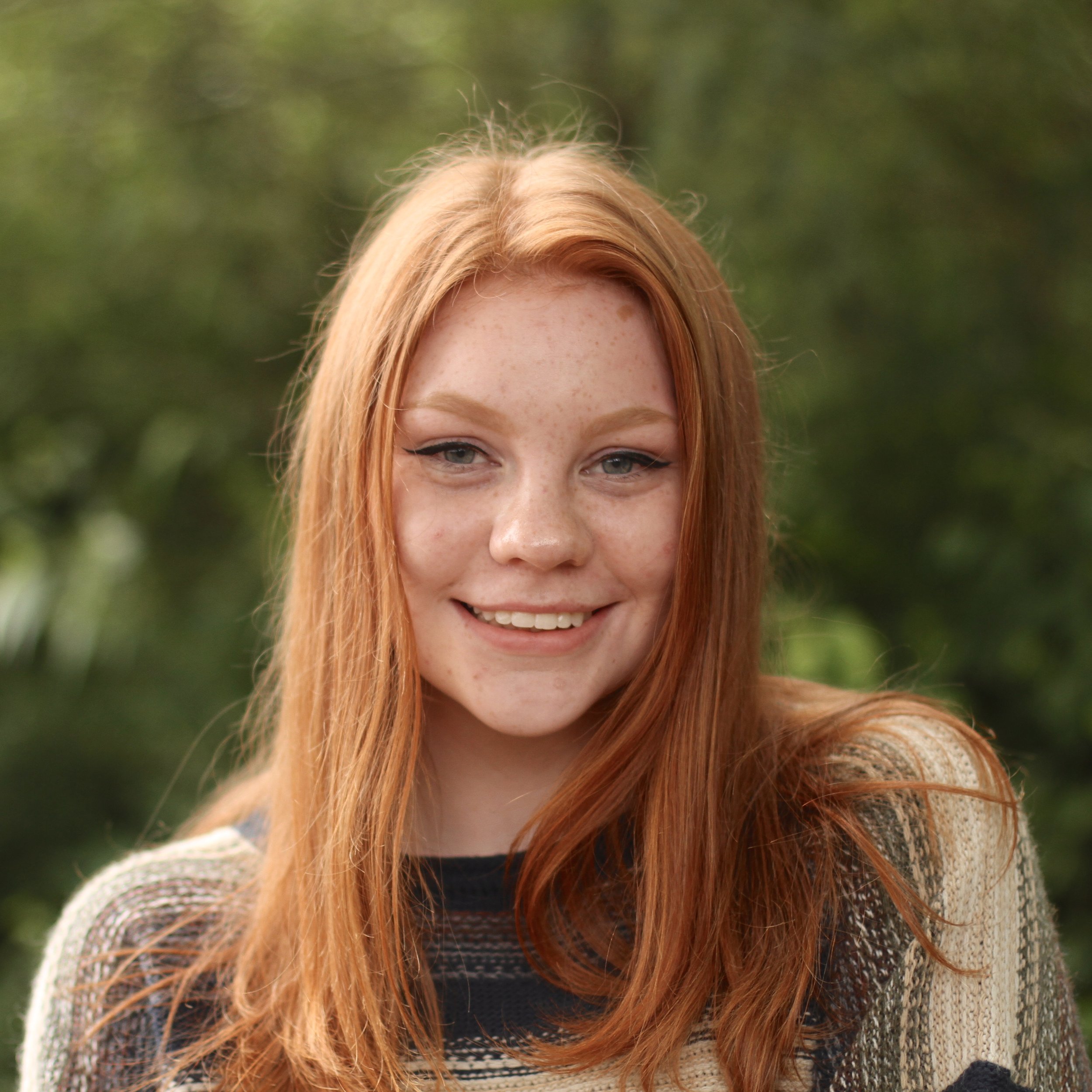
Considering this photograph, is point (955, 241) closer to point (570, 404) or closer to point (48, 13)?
point (570, 404)

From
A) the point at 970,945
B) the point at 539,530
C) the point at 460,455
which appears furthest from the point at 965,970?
the point at 460,455

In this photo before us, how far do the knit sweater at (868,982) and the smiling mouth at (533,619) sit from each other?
0.33 m

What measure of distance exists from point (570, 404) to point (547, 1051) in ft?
2.38

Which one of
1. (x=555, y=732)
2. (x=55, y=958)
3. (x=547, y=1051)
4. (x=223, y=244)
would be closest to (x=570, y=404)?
(x=555, y=732)

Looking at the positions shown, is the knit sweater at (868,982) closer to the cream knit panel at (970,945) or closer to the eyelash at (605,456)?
the cream knit panel at (970,945)

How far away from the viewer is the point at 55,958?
144 cm

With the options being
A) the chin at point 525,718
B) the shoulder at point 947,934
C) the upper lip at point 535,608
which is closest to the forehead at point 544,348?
the upper lip at point 535,608

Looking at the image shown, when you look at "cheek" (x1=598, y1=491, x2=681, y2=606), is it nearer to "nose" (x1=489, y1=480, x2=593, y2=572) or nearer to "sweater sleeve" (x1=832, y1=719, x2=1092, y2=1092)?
"nose" (x1=489, y1=480, x2=593, y2=572)

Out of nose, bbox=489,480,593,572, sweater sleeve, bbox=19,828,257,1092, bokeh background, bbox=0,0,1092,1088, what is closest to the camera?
nose, bbox=489,480,593,572

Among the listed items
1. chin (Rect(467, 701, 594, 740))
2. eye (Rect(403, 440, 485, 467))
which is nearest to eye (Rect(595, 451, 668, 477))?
eye (Rect(403, 440, 485, 467))

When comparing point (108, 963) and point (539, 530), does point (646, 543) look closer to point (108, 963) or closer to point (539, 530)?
point (539, 530)

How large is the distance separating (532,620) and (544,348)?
30 centimetres

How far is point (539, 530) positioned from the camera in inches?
47.6

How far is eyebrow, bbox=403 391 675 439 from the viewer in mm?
1224
